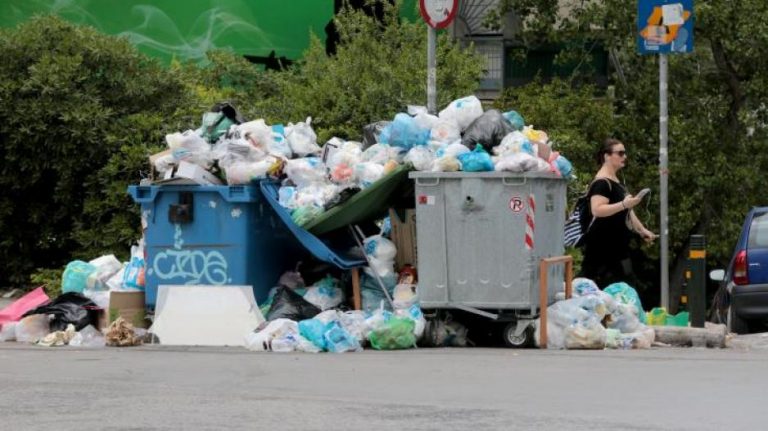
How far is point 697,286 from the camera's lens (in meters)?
12.6

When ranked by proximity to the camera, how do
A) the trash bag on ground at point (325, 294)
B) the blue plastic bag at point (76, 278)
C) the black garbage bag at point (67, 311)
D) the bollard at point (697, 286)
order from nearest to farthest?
the trash bag on ground at point (325, 294) < the black garbage bag at point (67, 311) < the bollard at point (697, 286) < the blue plastic bag at point (76, 278)

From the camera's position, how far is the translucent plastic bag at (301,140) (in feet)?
41.2

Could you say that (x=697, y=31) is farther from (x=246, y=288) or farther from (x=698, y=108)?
(x=246, y=288)

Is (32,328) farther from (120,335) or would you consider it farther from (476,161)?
(476,161)

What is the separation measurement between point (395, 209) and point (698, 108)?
12.8 m

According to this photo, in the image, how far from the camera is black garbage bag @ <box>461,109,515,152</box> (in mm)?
11547

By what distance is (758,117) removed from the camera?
2373cm

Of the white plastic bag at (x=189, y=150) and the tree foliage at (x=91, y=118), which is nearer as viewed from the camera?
the white plastic bag at (x=189, y=150)

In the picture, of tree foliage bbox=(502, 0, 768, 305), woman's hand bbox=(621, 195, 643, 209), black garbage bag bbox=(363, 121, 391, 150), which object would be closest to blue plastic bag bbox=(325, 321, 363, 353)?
black garbage bag bbox=(363, 121, 391, 150)

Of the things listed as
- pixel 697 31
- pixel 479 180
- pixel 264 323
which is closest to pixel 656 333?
pixel 479 180

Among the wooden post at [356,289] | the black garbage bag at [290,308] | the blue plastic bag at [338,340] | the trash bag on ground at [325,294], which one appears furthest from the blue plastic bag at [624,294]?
the black garbage bag at [290,308]

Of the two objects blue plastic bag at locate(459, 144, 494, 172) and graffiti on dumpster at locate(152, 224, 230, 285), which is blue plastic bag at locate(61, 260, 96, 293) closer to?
graffiti on dumpster at locate(152, 224, 230, 285)

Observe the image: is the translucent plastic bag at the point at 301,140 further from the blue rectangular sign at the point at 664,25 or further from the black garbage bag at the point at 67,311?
the blue rectangular sign at the point at 664,25

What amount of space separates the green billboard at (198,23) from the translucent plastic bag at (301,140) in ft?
55.9
